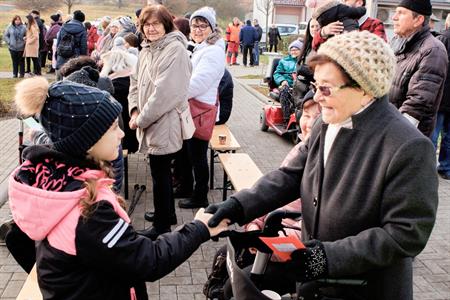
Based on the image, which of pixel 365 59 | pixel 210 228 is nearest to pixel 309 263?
pixel 210 228

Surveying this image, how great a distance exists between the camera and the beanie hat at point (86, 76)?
4090 mm

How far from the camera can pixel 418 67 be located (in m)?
4.41

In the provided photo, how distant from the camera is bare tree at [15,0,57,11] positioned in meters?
37.6

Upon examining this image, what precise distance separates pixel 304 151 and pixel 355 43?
26.4 inches

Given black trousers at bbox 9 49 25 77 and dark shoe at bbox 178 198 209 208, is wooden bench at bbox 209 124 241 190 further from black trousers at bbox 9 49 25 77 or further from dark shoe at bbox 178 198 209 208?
black trousers at bbox 9 49 25 77

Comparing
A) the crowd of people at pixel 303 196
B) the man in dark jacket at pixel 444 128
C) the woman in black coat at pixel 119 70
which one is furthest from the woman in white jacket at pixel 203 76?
the man in dark jacket at pixel 444 128

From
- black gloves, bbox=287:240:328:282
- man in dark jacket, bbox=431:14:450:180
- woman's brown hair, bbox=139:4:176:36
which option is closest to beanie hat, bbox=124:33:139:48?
woman's brown hair, bbox=139:4:176:36

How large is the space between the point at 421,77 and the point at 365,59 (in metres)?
2.68

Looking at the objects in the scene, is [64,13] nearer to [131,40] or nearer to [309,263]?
[131,40]

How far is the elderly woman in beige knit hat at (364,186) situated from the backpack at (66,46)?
10181 mm

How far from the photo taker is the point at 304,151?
2.50 m

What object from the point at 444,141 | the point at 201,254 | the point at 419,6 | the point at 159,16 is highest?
the point at 419,6

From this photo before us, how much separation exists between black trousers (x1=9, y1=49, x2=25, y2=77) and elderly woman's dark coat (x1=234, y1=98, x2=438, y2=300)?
1515cm

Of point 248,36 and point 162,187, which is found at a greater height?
point 248,36
